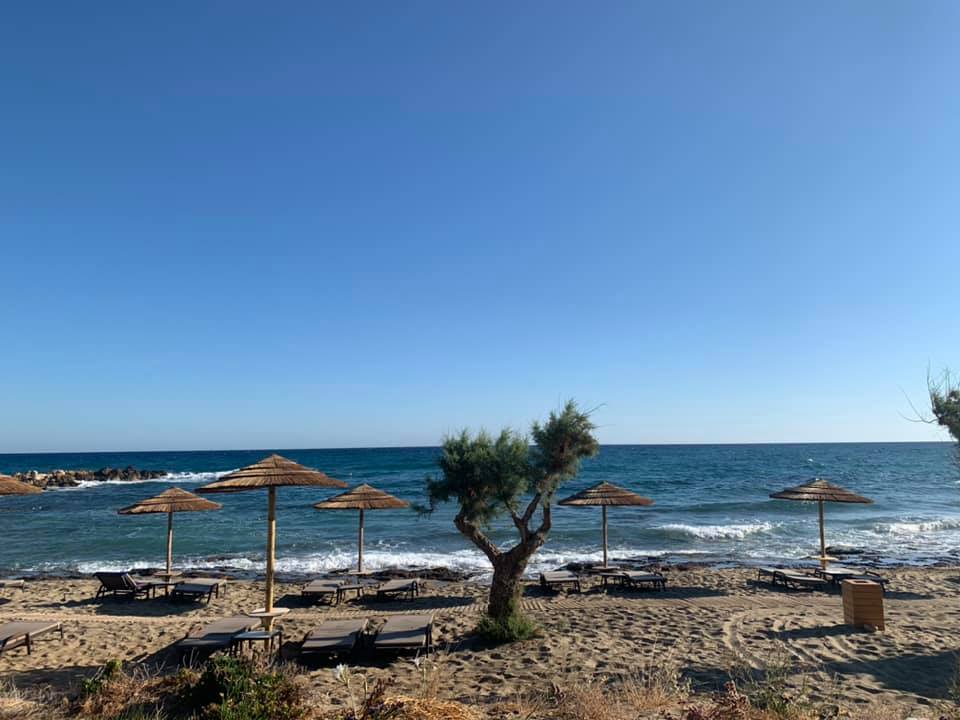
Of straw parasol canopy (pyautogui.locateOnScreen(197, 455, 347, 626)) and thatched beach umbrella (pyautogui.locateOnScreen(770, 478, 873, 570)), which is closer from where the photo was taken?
straw parasol canopy (pyautogui.locateOnScreen(197, 455, 347, 626))

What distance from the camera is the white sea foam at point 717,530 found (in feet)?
80.8

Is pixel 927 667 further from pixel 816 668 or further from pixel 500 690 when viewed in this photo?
pixel 500 690

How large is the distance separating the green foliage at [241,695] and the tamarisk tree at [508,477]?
4454 mm

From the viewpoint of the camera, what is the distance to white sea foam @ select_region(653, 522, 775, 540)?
24625 mm

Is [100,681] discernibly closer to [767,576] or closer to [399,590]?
[399,590]

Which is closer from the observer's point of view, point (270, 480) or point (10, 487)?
point (270, 480)

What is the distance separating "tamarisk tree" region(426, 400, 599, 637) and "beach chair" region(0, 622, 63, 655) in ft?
20.7

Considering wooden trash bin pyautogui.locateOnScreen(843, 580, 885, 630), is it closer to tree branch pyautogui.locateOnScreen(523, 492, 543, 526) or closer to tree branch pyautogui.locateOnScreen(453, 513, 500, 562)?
tree branch pyautogui.locateOnScreen(523, 492, 543, 526)

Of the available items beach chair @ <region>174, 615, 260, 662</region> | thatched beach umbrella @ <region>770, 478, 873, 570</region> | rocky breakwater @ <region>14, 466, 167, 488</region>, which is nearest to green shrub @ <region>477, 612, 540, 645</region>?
beach chair @ <region>174, 615, 260, 662</region>

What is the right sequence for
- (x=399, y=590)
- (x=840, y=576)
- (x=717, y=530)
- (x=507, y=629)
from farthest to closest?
(x=717, y=530), (x=840, y=576), (x=399, y=590), (x=507, y=629)

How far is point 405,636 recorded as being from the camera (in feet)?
28.6

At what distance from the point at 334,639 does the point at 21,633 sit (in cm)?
482

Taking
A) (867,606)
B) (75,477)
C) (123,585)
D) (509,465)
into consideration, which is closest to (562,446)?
(509,465)

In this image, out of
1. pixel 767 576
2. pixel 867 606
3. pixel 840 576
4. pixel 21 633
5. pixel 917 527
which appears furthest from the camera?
pixel 917 527
